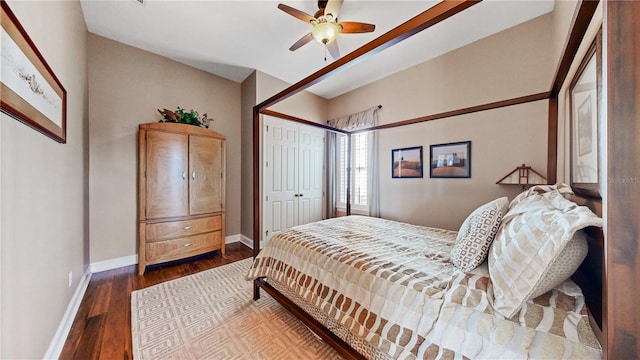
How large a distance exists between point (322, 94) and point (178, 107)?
2.59 meters

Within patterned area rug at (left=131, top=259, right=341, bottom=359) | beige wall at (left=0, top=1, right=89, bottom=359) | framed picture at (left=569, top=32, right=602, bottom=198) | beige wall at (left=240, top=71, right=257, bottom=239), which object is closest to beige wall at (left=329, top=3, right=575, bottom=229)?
framed picture at (left=569, top=32, right=602, bottom=198)

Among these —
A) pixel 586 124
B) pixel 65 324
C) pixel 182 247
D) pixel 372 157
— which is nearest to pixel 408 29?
pixel 586 124

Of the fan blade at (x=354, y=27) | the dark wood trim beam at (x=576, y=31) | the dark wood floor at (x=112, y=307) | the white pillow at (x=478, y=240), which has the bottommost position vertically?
the dark wood floor at (x=112, y=307)

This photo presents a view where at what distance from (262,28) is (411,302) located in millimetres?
3040

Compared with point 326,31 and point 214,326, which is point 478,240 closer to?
point 214,326

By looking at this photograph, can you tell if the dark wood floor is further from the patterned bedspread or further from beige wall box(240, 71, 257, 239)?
the patterned bedspread

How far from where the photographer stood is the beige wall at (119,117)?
2.71m

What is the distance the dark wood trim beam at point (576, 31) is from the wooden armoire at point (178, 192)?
3.50 meters

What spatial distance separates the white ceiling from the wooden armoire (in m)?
1.12

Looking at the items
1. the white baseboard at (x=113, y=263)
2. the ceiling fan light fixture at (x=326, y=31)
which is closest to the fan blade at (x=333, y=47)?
the ceiling fan light fixture at (x=326, y=31)

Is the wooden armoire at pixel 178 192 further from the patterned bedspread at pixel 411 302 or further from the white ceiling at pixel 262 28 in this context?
the patterned bedspread at pixel 411 302

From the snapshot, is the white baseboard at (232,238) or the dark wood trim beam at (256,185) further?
the white baseboard at (232,238)

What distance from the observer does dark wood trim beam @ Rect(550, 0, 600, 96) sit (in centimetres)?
84

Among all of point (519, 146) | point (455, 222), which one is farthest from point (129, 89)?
point (519, 146)
